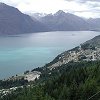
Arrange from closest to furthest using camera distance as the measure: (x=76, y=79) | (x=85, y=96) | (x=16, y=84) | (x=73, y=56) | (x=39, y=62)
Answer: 1. (x=85, y=96)
2. (x=76, y=79)
3. (x=16, y=84)
4. (x=73, y=56)
5. (x=39, y=62)

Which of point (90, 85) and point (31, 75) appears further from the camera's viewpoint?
point (31, 75)

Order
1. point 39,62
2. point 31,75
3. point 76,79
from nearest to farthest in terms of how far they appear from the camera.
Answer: point 76,79, point 31,75, point 39,62

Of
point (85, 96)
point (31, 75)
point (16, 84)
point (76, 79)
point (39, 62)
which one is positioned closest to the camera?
point (85, 96)

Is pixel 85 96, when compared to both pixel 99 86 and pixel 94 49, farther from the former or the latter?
pixel 94 49

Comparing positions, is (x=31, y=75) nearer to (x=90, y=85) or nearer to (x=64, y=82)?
(x=64, y=82)

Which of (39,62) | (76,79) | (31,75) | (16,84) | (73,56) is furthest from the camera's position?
(39,62)

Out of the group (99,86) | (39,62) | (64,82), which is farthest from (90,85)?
(39,62)

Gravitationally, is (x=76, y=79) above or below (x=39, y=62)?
above

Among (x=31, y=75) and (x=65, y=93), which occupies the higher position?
(x=65, y=93)

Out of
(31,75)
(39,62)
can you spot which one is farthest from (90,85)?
(39,62)
